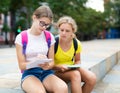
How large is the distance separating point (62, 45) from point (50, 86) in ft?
2.89

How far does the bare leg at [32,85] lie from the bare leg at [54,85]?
0.36 feet

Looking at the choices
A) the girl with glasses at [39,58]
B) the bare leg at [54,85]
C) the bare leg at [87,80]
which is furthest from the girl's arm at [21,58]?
the bare leg at [87,80]

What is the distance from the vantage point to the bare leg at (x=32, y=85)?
13.5 feet

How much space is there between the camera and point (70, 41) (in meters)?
4.97

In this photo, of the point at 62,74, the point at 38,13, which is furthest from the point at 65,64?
the point at 38,13

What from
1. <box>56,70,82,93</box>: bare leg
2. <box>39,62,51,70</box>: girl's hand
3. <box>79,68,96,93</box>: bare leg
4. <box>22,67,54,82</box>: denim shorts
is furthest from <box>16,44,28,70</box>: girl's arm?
<box>79,68,96,93</box>: bare leg

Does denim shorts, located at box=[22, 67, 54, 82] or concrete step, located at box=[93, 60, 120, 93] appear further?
concrete step, located at box=[93, 60, 120, 93]

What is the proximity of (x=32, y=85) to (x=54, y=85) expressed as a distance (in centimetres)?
28

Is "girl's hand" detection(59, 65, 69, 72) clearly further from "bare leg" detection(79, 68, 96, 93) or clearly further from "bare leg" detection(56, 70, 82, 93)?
"bare leg" detection(79, 68, 96, 93)

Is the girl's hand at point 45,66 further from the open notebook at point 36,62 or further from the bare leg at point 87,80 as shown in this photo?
the bare leg at point 87,80

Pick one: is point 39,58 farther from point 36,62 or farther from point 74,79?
point 74,79

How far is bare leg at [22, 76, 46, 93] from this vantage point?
4.11 m

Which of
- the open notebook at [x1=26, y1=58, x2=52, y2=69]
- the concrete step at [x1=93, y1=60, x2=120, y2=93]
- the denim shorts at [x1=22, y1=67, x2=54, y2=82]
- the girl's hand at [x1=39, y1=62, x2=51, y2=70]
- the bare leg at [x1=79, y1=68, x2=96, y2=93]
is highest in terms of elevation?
the open notebook at [x1=26, y1=58, x2=52, y2=69]

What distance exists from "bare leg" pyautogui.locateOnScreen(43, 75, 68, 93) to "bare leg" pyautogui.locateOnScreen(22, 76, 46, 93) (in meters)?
0.11
